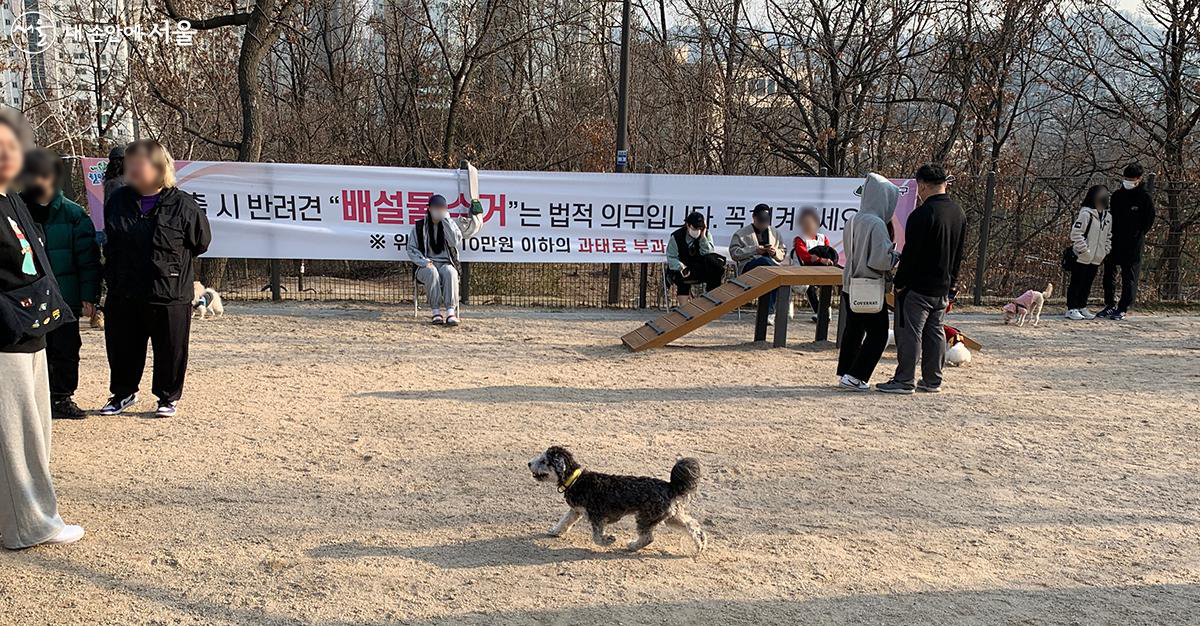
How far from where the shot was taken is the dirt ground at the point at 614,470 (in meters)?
3.53

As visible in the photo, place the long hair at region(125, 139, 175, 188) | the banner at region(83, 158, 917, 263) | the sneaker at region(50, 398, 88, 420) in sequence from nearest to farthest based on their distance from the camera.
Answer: the long hair at region(125, 139, 175, 188) → the sneaker at region(50, 398, 88, 420) → the banner at region(83, 158, 917, 263)

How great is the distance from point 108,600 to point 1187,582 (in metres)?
4.63

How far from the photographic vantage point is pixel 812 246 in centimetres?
1001

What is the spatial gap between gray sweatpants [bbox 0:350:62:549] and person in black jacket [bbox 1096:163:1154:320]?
448 inches

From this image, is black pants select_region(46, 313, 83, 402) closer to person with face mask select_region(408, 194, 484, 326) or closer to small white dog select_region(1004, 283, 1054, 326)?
person with face mask select_region(408, 194, 484, 326)

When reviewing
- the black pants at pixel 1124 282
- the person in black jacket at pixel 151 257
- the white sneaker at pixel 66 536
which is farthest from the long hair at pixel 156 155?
→ the black pants at pixel 1124 282

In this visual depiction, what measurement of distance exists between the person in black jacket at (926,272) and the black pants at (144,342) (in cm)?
526

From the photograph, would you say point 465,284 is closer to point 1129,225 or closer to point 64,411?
point 64,411

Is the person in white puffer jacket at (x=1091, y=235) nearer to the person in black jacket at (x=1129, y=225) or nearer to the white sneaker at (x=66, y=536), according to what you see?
the person in black jacket at (x=1129, y=225)

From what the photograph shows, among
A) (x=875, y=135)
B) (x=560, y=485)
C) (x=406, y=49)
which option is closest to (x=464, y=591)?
(x=560, y=485)

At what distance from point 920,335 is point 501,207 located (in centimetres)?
552

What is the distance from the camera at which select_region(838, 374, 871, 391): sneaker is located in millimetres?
7113

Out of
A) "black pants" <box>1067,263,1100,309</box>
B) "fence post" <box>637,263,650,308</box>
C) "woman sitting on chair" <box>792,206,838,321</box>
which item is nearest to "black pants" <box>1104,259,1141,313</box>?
"black pants" <box>1067,263,1100,309</box>

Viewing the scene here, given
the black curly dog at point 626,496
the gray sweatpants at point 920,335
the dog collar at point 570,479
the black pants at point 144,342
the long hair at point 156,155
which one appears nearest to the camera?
the black curly dog at point 626,496
